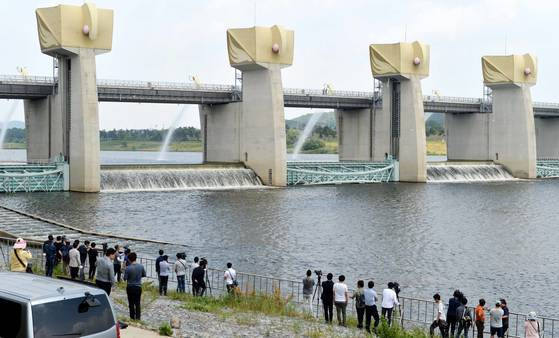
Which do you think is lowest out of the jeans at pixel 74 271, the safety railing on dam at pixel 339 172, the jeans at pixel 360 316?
the jeans at pixel 360 316

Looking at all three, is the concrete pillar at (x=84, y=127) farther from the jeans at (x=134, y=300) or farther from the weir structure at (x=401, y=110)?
the jeans at (x=134, y=300)

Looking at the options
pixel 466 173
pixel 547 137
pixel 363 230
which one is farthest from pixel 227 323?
pixel 547 137

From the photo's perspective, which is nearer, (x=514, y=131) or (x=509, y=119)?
(x=514, y=131)

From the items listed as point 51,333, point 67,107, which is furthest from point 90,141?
point 51,333

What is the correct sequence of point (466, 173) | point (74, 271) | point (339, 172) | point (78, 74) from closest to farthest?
point (74, 271), point (78, 74), point (339, 172), point (466, 173)

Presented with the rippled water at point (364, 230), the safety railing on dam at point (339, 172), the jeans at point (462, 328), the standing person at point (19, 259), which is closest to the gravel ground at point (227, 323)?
the standing person at point (19, 259)

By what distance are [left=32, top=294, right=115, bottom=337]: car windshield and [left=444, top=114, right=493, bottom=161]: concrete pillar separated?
11540 centimetres

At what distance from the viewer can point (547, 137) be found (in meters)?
142

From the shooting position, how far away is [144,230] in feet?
167

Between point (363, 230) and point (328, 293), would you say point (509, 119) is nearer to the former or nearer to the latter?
point (363, 230)

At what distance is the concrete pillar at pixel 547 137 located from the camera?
140250mm

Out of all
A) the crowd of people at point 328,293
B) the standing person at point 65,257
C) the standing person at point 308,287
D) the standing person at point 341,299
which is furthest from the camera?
the standing person at point 65,257

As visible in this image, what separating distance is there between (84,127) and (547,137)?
95312 mm

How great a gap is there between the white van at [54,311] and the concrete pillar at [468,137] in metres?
115
